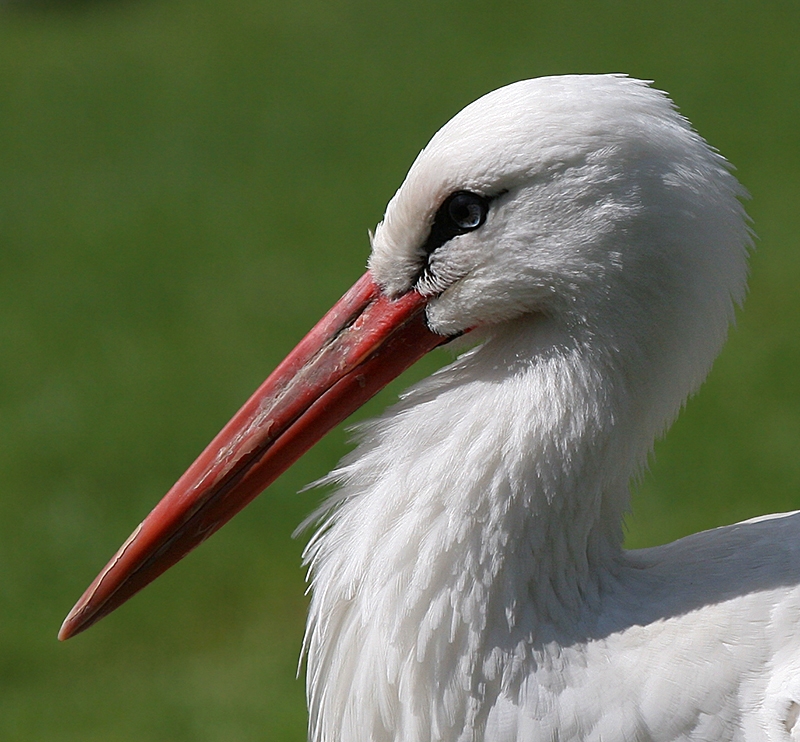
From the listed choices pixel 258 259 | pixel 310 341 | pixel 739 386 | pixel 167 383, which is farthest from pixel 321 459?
pixel 310 341

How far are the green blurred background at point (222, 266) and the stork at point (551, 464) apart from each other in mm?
2426

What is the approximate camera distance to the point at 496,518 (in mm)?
2211

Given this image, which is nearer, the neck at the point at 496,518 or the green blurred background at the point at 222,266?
the neck at the point at 496,518

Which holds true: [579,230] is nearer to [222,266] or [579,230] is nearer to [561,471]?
[561,471]

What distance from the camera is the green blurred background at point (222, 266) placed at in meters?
5.29

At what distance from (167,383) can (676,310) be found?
18.9 feet

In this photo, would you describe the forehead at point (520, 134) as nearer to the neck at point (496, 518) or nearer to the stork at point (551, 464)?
the stork at point (551, 464)

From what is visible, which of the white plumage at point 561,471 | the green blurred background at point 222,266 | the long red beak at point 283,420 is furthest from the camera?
the green blurred background at point 222,266

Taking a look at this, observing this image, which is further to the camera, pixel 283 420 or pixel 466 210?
pixel 283 420

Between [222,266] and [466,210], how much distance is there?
24.1ft

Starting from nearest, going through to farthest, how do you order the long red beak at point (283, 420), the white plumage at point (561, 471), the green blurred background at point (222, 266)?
the white plumage at point (561, 471) → the long red beak at point (283, 420) → the green blurred background at point (222, 266)

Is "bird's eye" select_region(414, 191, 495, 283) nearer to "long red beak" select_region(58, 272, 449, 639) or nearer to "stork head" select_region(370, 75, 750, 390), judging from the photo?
"stork head" select_region(370, 75, 750, 390)

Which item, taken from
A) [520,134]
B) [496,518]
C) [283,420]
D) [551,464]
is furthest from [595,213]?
[283,420]

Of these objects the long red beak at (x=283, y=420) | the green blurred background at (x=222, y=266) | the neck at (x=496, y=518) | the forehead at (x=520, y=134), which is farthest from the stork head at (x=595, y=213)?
the green blurred background at (x=222, y=266)
